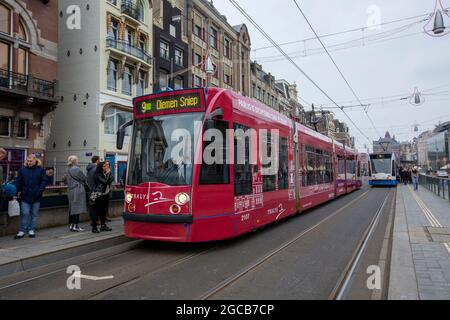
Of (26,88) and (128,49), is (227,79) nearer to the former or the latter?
(128,49)

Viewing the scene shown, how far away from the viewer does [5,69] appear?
1938 centimetres

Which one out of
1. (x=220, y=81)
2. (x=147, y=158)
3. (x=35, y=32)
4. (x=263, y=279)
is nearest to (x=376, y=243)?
(x=263, y=279)

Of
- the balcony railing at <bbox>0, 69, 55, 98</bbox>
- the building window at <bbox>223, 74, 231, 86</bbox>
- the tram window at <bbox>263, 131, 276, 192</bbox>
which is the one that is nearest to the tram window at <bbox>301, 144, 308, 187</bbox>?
the tram window at <bbox>263, 131, 276, 192</bbox>

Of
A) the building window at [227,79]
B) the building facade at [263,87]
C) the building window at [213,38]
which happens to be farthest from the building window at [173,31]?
the building facade at [263,87]

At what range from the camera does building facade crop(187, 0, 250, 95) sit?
33438 mm

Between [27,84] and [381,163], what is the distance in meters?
27.1

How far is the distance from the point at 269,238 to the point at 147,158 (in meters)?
3.39

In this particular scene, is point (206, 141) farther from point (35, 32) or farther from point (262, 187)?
point (35, 32)

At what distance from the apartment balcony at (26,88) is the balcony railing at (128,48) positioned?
5.21 meters

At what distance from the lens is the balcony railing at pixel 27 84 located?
19.2m

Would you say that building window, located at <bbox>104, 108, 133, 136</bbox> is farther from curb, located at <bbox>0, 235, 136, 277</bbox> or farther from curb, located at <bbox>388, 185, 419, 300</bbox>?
curb, located at <bbox>388, 185, 419, 300</bbox>

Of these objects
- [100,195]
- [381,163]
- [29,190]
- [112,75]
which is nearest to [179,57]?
[112,75]

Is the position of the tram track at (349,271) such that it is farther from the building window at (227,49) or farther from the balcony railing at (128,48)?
the building window at (227,49)

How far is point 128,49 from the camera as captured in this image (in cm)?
2569
